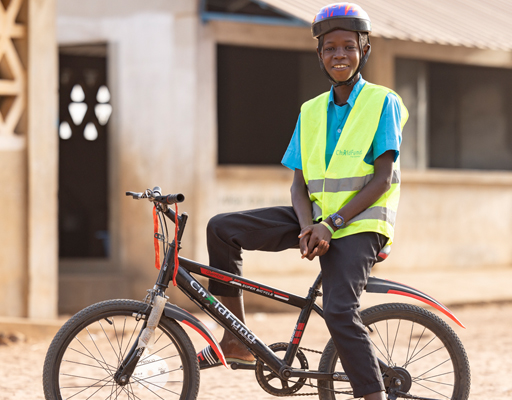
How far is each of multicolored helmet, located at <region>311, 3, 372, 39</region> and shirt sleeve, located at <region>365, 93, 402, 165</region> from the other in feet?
1.11

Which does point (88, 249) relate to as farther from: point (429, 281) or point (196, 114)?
point (429, 281)

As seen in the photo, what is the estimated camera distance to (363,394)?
3.21 m

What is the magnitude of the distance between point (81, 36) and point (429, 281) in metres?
5.41

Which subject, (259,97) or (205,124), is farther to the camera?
(259,97)

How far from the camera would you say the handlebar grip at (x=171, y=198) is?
3.21 meters

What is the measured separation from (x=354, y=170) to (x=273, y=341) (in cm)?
344

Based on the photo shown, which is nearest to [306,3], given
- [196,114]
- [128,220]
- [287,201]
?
[196,114]

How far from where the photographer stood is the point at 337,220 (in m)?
3.26

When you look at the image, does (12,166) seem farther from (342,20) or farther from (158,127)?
(342,20)

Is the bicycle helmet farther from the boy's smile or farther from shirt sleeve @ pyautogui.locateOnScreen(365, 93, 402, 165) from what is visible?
shirt sleeve @ pyautogui.locateOnScreen(365, 93, 402, 165)

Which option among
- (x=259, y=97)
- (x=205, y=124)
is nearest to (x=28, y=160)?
(x=205, y=124)

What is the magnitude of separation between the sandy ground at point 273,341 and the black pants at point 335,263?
47 cm

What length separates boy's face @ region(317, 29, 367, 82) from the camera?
3322mm

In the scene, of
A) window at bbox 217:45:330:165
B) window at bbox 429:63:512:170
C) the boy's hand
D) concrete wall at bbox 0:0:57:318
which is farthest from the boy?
window at bbox 429:63:512:170
